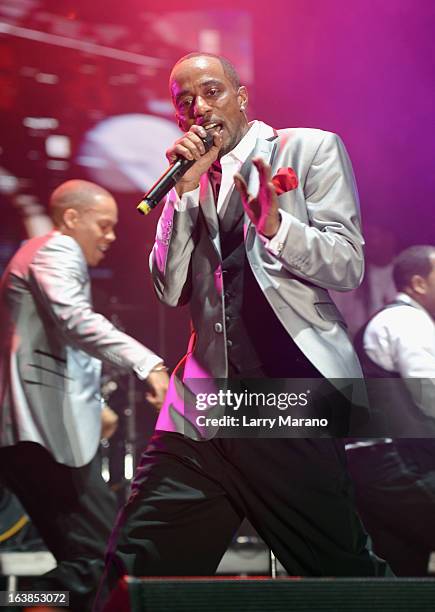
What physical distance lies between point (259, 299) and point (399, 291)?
677mm

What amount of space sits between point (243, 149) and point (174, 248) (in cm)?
41

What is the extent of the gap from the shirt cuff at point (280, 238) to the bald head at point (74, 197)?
38.0 inches

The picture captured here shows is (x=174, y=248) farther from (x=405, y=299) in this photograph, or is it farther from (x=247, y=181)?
(x=405, y=299)

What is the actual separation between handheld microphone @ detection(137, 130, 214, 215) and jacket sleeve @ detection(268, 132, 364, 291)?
31 centimetres

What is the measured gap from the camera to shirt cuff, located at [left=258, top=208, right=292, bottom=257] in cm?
260

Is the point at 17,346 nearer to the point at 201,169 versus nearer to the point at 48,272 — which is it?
the point at 48,272

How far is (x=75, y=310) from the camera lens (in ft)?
10.9

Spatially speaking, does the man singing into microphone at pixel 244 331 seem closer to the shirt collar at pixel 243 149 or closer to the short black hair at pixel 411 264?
the shirt collar at pixel 243 149

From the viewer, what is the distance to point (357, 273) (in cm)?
281

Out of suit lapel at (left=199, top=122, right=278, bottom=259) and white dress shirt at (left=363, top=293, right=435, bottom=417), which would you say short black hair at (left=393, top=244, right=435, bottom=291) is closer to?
white dress shirt at (left=363, top=293, right=435, bottom=417)

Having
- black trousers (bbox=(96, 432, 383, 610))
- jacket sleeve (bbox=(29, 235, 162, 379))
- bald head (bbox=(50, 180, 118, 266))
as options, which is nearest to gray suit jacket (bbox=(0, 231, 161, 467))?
jacket sleeve (bbox=(29, 235, 162, 379))

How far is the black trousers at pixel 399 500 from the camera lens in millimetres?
3303

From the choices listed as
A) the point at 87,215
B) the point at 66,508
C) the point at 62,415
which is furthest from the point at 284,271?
the point at 66,508

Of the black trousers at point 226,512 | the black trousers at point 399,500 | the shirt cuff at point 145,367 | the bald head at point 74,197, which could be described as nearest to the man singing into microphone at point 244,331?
the black trousers at point 226,512
